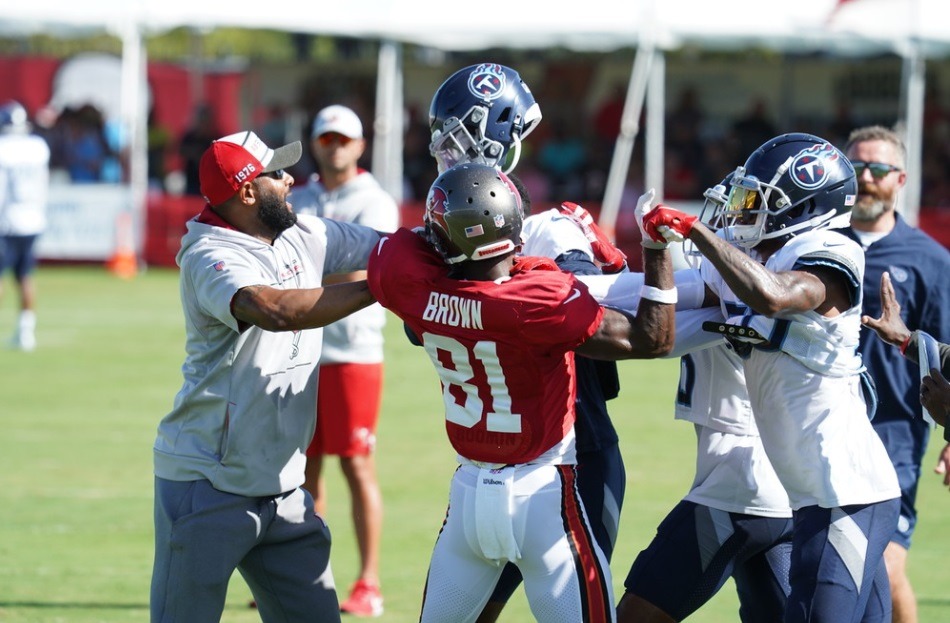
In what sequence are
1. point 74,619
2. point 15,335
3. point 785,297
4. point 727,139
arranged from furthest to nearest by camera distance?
1. point 727,139
2. point 15,335
3. point 74,619
4. point 785,297

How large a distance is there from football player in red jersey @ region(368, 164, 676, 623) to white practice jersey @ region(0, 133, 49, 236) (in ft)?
38.9

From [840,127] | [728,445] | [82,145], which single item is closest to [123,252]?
[82,145]

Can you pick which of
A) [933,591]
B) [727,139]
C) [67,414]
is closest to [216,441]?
[933,591]

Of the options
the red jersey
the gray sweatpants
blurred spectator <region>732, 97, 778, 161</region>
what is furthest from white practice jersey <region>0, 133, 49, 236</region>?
the red jersey

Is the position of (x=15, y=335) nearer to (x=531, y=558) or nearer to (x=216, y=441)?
(x=216, y=441)

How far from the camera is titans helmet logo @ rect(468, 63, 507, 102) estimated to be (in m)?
4.92

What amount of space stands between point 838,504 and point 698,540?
63cm

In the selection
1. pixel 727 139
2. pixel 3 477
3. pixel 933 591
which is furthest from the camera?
pixel 727 139

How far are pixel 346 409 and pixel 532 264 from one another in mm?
2963

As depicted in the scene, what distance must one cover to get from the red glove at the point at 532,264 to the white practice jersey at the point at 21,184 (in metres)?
12.0

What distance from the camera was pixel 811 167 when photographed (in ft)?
15.4

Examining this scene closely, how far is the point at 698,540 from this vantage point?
5094 millimetres

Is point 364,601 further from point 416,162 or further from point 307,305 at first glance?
point 416,162

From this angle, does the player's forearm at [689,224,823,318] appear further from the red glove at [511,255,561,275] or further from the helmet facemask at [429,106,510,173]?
the helmet facemask at [429,106,510,173]
